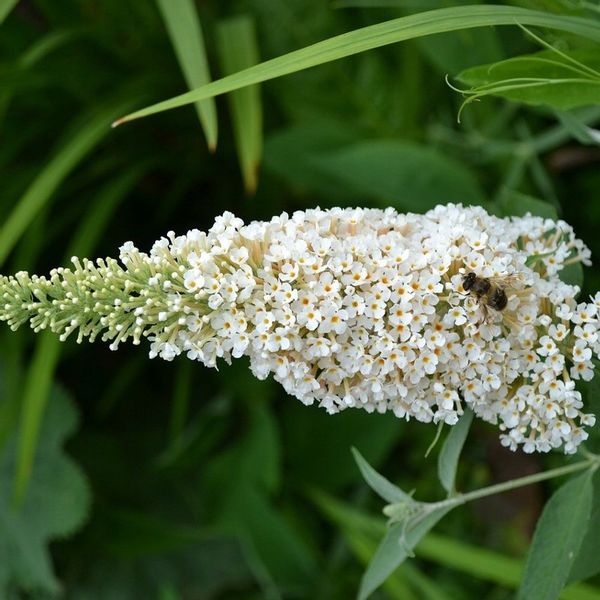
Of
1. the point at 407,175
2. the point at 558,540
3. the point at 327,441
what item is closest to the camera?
the point at 558,540

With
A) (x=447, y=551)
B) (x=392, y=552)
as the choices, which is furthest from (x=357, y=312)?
(x=447, y=551)

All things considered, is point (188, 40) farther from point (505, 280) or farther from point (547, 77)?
point (505, 280)

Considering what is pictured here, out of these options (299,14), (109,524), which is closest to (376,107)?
(299,14)

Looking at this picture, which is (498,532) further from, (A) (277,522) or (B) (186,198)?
(B) (186,198)

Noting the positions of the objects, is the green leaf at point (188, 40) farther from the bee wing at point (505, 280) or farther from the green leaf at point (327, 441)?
the green leaf at point (327, 441)

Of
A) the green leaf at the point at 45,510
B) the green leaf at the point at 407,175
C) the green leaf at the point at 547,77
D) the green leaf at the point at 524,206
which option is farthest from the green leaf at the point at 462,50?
the green leaf at the point at 45,510

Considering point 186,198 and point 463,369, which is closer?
point 463,369
